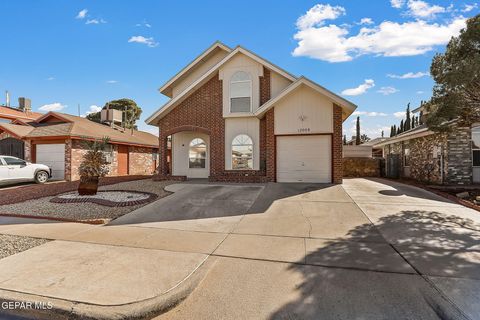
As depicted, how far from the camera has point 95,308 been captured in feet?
10.3

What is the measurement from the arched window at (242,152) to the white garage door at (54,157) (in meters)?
11.9

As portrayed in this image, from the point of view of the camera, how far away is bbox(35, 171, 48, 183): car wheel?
14.9 m

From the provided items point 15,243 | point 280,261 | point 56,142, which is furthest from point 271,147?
point 56,142

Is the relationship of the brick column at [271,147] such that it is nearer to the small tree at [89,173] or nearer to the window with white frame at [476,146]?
the small tree at [89,173]

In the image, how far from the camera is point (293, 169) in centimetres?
1298

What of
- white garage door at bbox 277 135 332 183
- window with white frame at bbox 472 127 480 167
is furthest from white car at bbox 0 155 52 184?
window with white frame at bbox 472 127 480 167

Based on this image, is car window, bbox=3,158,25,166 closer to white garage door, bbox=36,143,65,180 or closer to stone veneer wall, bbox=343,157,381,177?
white garage door, bbox=36,143,65,180

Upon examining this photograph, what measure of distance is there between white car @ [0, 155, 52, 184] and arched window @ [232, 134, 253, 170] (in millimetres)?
11488

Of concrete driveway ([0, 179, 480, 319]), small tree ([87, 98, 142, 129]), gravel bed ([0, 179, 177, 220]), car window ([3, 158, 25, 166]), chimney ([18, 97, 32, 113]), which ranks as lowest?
concrete driveway ([0, 179, 480, 319])

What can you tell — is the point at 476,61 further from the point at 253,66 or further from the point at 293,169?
the point at 253,66

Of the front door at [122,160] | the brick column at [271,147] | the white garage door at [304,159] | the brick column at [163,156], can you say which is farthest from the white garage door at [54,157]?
the white garage door at [304,159]

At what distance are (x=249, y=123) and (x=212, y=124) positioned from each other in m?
2.15

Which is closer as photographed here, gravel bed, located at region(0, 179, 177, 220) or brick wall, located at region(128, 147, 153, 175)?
gravel bed, located at region(0, 179, 177, 220)

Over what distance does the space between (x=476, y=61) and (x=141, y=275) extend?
10.6 metres
